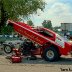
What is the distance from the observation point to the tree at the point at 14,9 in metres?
41.6

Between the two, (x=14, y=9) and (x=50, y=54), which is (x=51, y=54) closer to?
(x=50, y=54)

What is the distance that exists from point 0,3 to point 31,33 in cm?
2281

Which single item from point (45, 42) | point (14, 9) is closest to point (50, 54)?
point (45, 42)

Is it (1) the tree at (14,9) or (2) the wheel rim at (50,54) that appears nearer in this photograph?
(2) the wheel rim at (50,54)

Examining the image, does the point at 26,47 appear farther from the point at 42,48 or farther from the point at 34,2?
the point at 34,2

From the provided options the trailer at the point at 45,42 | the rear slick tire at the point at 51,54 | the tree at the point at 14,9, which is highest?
the tree at the point at 14,9

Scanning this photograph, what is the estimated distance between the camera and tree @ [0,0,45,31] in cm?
4157

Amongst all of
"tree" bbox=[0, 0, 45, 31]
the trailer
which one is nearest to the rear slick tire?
the trailer

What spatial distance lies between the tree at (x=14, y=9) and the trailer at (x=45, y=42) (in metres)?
21.3

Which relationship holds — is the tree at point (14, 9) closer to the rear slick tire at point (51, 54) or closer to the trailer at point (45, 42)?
the trailer at point (45, 42)

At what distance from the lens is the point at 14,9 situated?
42.7m

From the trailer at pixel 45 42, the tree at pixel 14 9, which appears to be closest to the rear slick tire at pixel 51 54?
the trailer at pixel 45 42

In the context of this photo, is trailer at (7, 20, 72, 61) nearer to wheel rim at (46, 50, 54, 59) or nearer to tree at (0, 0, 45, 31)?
wheel rim at (46, 50, 54, 59)

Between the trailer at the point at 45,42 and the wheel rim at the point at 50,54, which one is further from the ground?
the trailer at the point at 45,42
